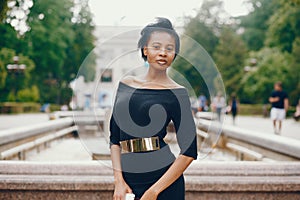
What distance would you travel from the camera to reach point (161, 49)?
2.25m

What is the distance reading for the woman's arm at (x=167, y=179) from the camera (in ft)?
7.20

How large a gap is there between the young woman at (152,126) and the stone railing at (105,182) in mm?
1618

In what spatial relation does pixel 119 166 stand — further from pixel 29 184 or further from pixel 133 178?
pixel 29 184

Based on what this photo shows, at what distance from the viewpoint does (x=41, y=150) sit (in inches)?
434

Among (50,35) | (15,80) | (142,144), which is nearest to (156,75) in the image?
(142,144)

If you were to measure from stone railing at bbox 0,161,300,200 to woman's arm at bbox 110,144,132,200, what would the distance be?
160 cm

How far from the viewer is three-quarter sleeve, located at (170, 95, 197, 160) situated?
221cm

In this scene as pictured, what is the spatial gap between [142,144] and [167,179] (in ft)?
0.75

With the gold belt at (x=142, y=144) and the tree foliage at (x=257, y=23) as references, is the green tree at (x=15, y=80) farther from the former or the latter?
the gold belt at (x=142, y=144)

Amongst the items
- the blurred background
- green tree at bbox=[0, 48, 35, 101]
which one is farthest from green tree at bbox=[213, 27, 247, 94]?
green tree at bbox=[0, 48, 35, 101]

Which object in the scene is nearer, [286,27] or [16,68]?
[16,68]

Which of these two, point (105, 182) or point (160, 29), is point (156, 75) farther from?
point (105, 182)

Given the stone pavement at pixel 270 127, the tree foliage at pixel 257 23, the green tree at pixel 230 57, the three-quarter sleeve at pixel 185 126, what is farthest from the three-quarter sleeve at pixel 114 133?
the tree foliage at pixel 257 23

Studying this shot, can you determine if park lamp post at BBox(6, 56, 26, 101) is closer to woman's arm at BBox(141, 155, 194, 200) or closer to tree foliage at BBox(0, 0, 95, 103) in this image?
tree foliage at BBox(0, 0, 95, 103)
